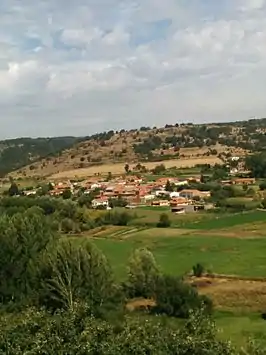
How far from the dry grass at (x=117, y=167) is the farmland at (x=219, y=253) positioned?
56.6 m

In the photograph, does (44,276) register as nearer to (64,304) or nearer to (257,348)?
(64,304)

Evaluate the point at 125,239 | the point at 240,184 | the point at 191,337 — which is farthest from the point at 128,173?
the point at 191,337

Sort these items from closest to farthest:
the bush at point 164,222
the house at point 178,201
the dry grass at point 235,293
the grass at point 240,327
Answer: the grass at point 240,327 → the dry grass at point 235,293 → the bush at point 164,222 → the house at point 178,201

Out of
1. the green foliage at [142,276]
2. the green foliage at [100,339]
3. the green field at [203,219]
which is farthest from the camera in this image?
the green field at [203,219]

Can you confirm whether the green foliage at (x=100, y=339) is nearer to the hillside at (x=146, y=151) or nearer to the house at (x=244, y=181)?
the house at (x=244, y=181)

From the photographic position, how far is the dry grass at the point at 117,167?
147m

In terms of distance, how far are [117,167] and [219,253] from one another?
93.7 meters

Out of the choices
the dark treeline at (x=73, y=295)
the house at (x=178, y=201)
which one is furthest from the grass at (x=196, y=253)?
the house at (x=178, y=201)

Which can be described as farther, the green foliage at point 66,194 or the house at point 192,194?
the green foliage at point 66,194

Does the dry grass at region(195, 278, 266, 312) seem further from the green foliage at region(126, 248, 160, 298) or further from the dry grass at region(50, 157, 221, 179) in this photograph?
the dry grass at region(50, 157, 221, 179)

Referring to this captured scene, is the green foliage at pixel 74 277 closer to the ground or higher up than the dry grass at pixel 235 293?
higher up

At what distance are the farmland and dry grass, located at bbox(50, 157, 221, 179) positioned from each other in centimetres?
5659

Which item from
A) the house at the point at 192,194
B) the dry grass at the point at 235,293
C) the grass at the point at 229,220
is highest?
the house at the point at 192,194

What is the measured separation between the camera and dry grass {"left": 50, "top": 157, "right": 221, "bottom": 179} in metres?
147
